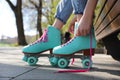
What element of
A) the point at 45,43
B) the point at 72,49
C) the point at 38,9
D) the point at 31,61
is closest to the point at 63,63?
the point at 72,49

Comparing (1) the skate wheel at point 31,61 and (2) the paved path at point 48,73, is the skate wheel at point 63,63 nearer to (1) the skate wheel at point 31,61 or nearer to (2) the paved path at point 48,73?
(2) the paved path at point 48,73

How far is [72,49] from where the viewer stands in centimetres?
302

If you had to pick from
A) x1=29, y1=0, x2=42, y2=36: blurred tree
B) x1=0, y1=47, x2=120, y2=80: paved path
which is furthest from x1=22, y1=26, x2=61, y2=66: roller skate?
x1=29, y1=0, x2=42, y2=36: blurred tree

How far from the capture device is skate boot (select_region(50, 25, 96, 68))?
2.91 m

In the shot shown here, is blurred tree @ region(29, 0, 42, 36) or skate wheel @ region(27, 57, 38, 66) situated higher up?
blurred tree @ region(29, 0, 42, 36)

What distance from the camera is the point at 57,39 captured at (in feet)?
11.2

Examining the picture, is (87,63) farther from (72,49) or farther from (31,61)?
(31,61)

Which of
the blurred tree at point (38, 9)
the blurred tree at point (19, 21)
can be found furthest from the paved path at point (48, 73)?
the blurred tree at point (38, 9)

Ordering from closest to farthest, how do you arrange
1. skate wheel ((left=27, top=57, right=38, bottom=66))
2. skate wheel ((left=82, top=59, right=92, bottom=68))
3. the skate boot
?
the skate boot < skate wheel ((left=82, top=59, right=92, bottom=68)) < skate wheel ((left=27, top=57, right=38, bottom=66))

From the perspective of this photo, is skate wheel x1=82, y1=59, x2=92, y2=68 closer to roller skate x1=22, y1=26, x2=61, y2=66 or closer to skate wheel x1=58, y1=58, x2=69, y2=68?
skate wheel x1=58, y1=58, x2=69, y2=68

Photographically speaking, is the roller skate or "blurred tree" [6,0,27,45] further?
"blurred tree" [6,0,27,45]

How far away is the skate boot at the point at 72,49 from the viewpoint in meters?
2.91

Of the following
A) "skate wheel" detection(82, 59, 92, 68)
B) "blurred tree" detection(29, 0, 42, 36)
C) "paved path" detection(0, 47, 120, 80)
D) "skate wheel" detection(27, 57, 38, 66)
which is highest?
"blurred tree" detection(29, 0, 42, 36)

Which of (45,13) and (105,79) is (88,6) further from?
(45,13)
